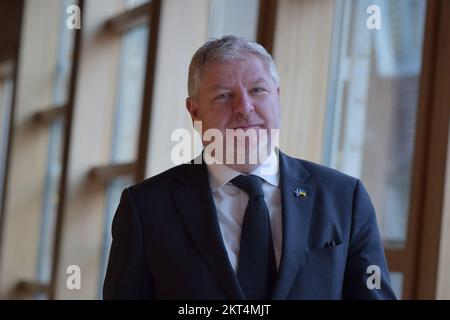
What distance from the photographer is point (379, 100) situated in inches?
131

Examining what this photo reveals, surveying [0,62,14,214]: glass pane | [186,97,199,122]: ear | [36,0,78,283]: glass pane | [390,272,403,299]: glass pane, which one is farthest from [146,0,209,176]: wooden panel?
[0,62,14,214]: glass pane

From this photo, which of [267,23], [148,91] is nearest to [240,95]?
[267,23]

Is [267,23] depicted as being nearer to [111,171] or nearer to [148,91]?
[148,91]

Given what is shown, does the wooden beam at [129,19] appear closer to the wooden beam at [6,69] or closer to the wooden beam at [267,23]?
the wooden beam at [267,23]

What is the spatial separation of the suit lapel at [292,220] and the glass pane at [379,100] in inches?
56.1

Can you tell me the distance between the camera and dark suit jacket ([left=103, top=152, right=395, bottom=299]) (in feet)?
4.96

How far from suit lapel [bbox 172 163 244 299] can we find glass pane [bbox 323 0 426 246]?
4.89 ft

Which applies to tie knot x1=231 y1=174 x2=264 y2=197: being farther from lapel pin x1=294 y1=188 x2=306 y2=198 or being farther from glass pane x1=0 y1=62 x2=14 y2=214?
glass pane x1=0 y1=62 x2=14 y2=214

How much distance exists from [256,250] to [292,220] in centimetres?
9

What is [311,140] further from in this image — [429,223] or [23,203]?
[23,203]

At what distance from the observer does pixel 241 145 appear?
163cm

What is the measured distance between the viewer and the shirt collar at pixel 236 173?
A: 65.2 inches

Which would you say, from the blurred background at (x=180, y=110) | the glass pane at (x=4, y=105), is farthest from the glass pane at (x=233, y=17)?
the glass pane at (x=4, y=105)
